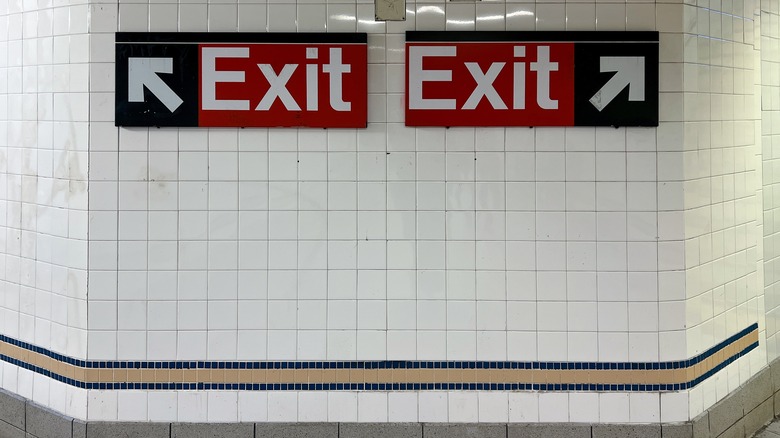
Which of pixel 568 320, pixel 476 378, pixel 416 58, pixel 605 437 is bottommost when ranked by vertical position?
pixel 605 437

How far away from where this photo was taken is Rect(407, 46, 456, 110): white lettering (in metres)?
4.11

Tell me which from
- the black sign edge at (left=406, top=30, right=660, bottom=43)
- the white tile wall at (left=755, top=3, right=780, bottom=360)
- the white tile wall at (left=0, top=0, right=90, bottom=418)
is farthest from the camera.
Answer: the white tile wall at (left=755, top=3, right=780, bottom=360)

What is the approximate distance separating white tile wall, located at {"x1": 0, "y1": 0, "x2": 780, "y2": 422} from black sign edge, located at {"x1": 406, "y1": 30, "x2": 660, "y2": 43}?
50 mm

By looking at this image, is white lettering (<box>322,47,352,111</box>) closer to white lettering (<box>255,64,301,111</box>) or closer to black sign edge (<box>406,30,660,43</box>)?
white lettering (<box>255,64,301,111</box>)

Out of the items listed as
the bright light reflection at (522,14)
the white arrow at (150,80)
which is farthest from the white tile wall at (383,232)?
the white arrow at (150,80)

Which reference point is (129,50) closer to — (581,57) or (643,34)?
(581,57)

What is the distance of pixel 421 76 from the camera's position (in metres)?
4.11

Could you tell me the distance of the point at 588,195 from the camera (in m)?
4.14

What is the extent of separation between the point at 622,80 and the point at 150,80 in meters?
2.53

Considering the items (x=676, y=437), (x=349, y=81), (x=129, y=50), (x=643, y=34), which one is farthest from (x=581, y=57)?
(x=129, y=50)

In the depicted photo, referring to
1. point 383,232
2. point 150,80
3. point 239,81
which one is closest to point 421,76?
point 383,232

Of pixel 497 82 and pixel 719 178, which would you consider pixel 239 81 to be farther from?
pixel 719 178

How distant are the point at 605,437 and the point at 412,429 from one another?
105cm

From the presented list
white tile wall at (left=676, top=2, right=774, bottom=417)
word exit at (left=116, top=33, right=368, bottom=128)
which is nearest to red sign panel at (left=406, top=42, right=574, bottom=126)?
word exit at (left=116, top=33, right=368, bottom=128)
